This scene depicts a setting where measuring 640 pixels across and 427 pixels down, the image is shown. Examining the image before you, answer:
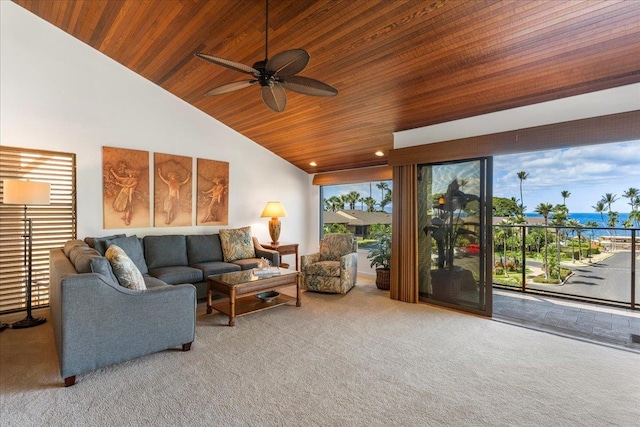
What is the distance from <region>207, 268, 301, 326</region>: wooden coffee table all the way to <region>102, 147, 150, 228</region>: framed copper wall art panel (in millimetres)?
1753

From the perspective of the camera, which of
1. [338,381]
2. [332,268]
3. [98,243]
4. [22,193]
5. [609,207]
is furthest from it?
[609,207]

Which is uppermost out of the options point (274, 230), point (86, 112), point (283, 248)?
point (86, 112)

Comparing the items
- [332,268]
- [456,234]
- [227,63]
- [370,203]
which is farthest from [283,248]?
[227,63]

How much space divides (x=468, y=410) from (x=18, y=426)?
276 cm

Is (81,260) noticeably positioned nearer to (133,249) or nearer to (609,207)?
(133,249)

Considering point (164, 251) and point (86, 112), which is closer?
point (86, 112)

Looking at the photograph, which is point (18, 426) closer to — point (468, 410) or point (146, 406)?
point (146, 406)

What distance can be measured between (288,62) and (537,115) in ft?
9.07

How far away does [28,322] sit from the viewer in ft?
10.9

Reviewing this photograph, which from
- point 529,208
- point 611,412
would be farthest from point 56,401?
point 529,208

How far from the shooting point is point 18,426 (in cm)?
181

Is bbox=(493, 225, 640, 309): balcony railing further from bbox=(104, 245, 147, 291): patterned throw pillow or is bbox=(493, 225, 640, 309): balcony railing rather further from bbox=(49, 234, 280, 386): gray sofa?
bbox=(104, 245, 147, 291): patterned throw pillow

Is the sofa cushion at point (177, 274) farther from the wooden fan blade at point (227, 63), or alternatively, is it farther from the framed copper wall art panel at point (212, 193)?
the wooden fan blade at point (227, 63)

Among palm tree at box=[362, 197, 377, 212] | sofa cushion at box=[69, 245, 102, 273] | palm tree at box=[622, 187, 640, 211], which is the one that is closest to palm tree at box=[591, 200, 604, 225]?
palm tree at box=[622, 187, 640, 211]
